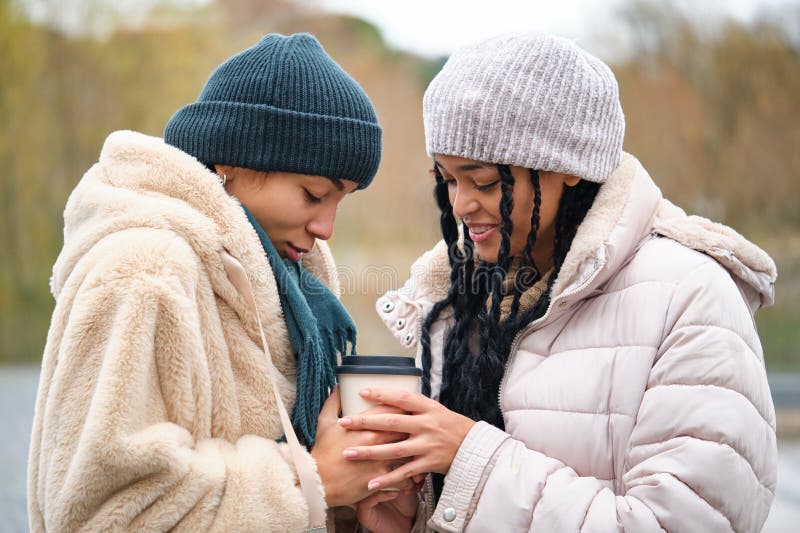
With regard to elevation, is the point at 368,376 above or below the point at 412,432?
above

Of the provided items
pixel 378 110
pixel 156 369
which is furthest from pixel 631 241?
pixel 378 110

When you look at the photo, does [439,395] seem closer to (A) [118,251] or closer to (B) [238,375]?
(B) [238,375]

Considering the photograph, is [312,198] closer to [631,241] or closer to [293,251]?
[293,251]

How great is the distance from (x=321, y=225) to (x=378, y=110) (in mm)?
6407

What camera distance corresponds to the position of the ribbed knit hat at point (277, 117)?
1.69 m

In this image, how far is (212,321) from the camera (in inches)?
59.9

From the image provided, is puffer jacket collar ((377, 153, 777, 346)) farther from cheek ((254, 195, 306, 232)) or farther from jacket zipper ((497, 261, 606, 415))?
cheek ((254, 195, 306, 232))

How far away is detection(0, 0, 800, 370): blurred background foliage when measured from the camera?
27.2 ft

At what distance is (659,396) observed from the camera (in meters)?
1.53

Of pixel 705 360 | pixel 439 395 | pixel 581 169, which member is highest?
pixel 581 169

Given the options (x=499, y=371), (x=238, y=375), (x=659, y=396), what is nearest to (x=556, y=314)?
(x=499, y=371)

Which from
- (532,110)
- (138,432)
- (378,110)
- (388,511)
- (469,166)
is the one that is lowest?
(378,110)

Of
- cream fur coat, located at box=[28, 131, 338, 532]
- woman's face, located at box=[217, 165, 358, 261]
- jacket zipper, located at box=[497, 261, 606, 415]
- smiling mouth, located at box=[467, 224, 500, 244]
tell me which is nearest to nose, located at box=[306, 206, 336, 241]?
woman's face, located at box=[217, 165, 358, 261]

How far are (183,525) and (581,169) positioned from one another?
1023mm
